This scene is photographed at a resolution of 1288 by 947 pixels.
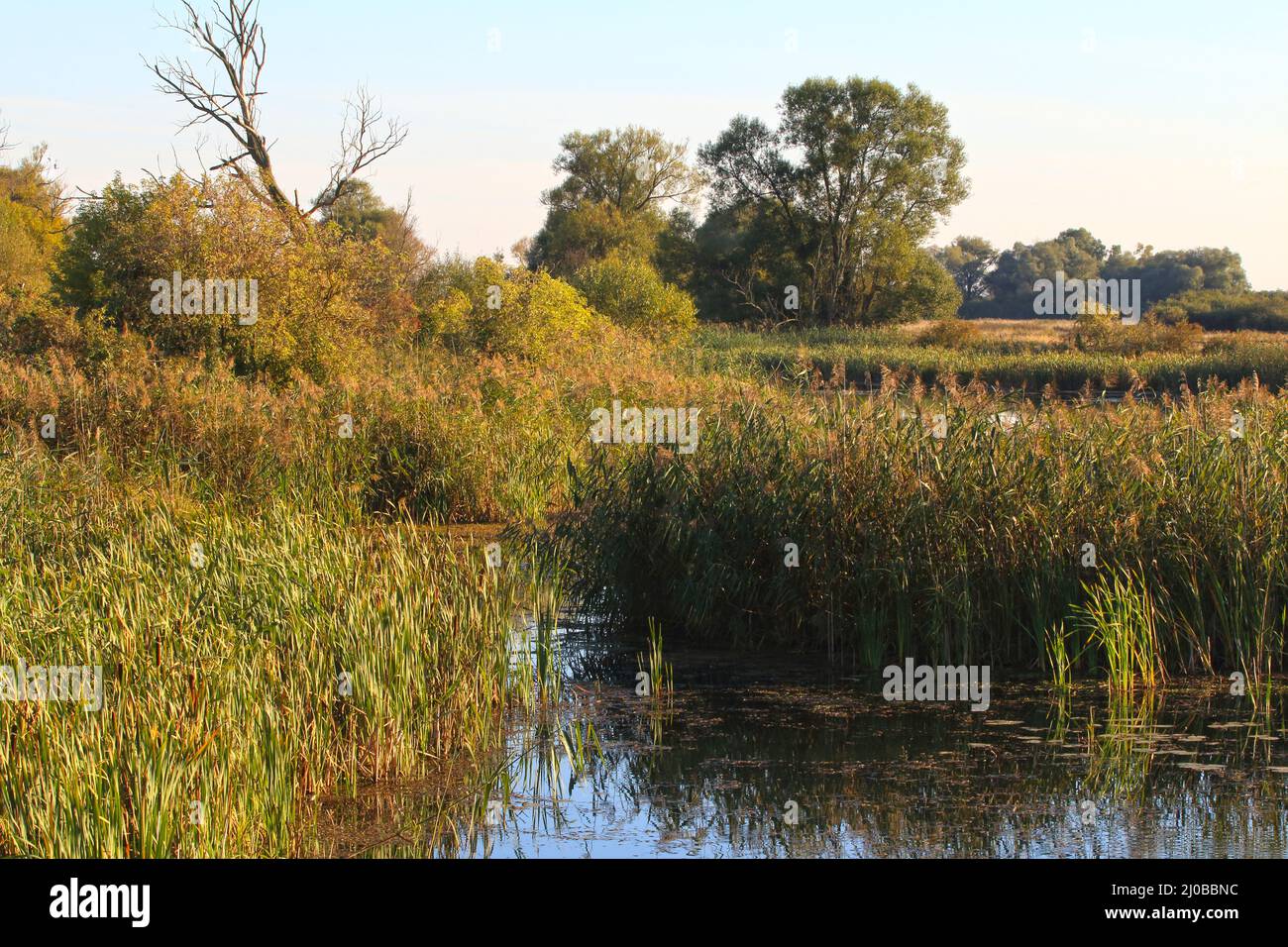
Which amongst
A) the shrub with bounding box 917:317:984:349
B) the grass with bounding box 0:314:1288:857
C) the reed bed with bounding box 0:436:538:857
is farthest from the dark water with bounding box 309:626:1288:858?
the shrub with bounding box 917:317:984:349

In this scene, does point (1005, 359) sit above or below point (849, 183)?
below

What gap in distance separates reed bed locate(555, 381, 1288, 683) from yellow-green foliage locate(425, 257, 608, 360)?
1341cm

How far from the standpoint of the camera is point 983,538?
29.5 ft

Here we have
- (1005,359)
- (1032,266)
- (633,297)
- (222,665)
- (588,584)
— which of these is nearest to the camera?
(222,665)

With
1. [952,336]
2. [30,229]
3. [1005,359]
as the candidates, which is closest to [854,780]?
[1005,359]

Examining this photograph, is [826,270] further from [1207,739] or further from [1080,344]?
[1207,739]

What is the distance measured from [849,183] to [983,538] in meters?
46.5

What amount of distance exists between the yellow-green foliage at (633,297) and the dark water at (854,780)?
26299 mm

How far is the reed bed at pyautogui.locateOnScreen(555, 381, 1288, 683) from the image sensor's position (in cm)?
873

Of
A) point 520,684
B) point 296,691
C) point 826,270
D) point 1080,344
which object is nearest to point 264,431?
point 520,684

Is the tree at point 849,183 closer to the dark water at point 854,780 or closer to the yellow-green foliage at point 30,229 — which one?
the yellow-green foliage at point 30,229

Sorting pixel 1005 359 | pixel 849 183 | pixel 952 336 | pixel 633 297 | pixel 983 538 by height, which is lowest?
pixel 983 538

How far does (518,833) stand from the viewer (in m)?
6.32

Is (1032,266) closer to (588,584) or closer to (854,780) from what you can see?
(588,584)
